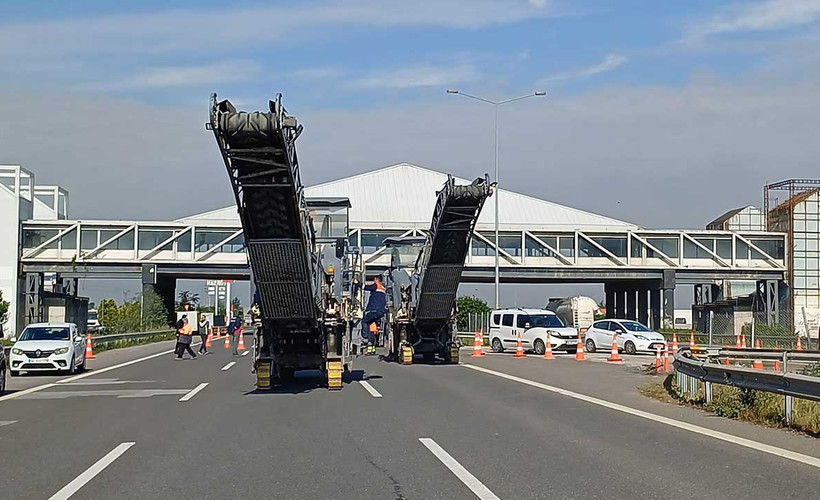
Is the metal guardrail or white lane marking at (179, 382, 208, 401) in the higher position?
the metal guardrail

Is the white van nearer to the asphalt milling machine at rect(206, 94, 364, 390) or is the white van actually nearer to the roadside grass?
the asphalt milling machine at rect(206, 94, 364, 390)

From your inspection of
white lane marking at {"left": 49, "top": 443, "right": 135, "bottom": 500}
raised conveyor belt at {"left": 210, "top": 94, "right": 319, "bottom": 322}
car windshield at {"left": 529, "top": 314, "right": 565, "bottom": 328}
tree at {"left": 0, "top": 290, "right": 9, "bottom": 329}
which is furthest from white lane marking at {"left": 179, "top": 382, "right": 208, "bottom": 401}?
tree at {"left": 0, "top": 290, "right": 9, "bottom": 329}

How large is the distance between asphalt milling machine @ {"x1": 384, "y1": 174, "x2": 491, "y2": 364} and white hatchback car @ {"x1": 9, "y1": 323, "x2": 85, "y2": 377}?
10.1 meters

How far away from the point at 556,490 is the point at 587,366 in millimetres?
21201

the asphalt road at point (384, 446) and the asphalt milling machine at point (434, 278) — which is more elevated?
the asphalt milling machine at point (434, 278)

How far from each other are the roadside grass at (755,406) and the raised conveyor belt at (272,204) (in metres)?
7.59

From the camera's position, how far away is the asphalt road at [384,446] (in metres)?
9.53

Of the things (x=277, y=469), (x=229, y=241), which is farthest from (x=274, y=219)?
(x=229, y=241)

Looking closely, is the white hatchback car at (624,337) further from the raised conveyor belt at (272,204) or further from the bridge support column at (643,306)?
the bridge support column at (643,306)

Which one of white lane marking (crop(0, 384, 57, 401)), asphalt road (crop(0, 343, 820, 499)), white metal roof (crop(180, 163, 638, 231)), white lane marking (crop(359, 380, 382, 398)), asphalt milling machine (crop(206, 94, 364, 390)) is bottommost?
white lane marking (crop(0, 384, 57, 401))

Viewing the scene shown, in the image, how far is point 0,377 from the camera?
67.6 ft

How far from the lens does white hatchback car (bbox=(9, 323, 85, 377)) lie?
2633 cm

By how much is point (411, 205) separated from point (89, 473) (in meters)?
69.5

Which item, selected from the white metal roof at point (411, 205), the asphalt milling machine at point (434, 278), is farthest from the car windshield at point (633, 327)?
the white metal roof at point (411, 205)
